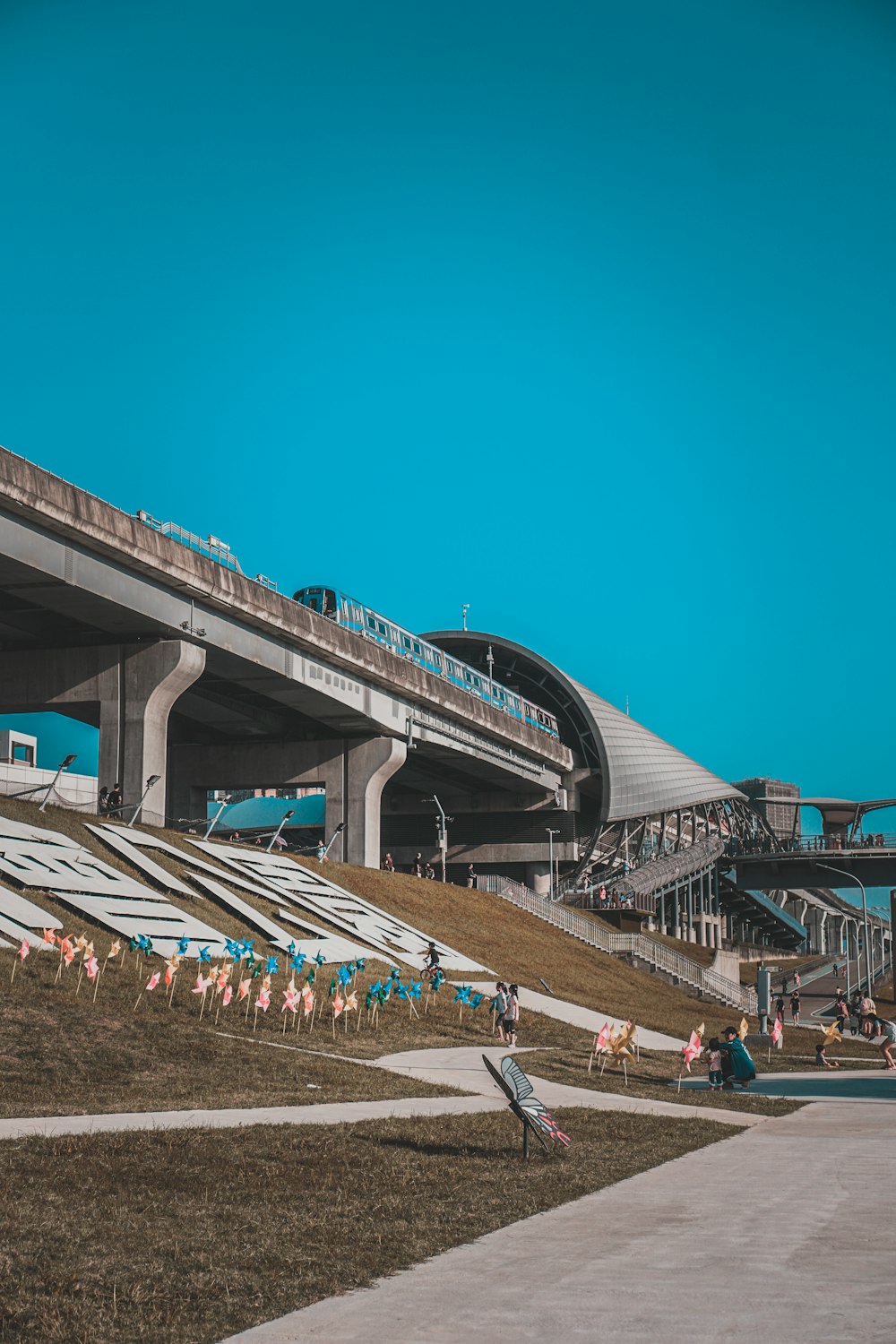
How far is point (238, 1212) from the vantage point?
9766 mm

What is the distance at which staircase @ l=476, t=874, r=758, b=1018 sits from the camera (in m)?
63.3

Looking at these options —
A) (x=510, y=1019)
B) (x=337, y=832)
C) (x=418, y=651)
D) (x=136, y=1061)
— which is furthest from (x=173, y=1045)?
(x=418, y=651)

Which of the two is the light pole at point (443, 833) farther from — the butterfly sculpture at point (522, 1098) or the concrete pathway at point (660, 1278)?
the concrete pathway at point (660, 1278)

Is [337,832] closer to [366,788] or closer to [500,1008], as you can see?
[366,788]

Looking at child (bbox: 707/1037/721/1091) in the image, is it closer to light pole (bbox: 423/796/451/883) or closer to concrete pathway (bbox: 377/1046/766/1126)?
concrete pathway (bbox: 377/1046/766/1126)

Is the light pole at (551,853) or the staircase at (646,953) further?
the light pole at (551,853)

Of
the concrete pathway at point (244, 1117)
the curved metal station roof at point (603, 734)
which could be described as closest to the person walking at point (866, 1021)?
the concrete pathway at point (244, 1117)

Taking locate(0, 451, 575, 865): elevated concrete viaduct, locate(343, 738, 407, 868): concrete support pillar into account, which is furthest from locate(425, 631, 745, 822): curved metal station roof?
locate(343, 738, 407, 868): concrete support pillar

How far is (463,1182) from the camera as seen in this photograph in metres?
11.8

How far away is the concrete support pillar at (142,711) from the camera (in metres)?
46.3

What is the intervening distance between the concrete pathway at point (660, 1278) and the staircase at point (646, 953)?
51.7 meters

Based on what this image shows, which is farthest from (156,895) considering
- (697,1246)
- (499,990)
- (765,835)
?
(765,835)

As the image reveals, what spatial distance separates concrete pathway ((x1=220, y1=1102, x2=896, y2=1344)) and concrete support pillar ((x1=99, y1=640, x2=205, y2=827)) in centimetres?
3613

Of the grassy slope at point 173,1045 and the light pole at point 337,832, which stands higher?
the light pole at point 337,832
